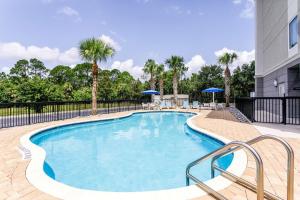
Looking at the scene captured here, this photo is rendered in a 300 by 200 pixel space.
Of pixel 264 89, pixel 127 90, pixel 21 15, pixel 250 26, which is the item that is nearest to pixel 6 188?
pixel 21 15

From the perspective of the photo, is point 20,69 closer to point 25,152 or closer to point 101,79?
point 101,79

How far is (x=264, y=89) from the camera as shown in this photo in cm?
1692

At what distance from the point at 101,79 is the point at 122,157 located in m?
33.7

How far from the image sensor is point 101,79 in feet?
126

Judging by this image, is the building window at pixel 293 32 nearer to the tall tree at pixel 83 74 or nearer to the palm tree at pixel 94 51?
the palm tree at pixel 94 51

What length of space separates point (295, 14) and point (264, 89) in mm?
8291

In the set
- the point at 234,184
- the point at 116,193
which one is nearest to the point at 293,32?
the point at 234,184

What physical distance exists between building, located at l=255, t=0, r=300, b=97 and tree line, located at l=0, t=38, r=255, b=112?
4.47m

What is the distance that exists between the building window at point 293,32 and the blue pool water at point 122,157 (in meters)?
6.57

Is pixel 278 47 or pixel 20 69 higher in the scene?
pixel 20 69

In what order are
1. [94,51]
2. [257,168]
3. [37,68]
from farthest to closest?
1. [37,68]
2. [94,51]
3. [257,168]

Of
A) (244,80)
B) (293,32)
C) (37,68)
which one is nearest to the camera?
(293,32)

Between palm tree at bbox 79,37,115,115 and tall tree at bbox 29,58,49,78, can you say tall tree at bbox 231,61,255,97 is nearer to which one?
palm tree at bbox 79,37,115,115

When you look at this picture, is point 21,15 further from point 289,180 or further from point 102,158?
point 289,180
